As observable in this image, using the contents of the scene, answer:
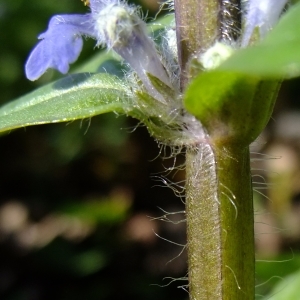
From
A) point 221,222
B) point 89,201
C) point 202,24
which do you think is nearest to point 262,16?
point 202,24

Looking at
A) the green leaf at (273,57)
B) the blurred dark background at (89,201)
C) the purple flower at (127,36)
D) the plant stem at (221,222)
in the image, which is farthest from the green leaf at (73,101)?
the blurred dark background at (89,201)

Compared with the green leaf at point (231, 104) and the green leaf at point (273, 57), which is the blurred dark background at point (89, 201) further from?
the green leaf at point (273, 57)

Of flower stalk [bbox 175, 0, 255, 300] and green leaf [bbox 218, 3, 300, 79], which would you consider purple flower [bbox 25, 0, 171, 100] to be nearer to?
flower stalk [bbox 175, 0, 255, 300]

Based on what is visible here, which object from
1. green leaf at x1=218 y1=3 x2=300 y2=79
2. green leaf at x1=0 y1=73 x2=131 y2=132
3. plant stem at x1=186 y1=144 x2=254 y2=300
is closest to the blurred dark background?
green leaf at x1=0 y1=73 x2=131 y2=132

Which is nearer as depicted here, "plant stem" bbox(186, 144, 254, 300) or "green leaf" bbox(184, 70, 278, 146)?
"green leaf" bbox(184, 70, 278, 146)

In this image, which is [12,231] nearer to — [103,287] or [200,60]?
[103,287]

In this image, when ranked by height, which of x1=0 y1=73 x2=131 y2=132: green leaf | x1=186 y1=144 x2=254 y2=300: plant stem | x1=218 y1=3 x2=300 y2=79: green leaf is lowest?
x1=186 y1=144 x2=254 y2=300: plant stem

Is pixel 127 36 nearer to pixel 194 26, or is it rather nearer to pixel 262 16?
pixel 194 26

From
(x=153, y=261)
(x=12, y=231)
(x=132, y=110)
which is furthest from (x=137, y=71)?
(x=12, y=231)
